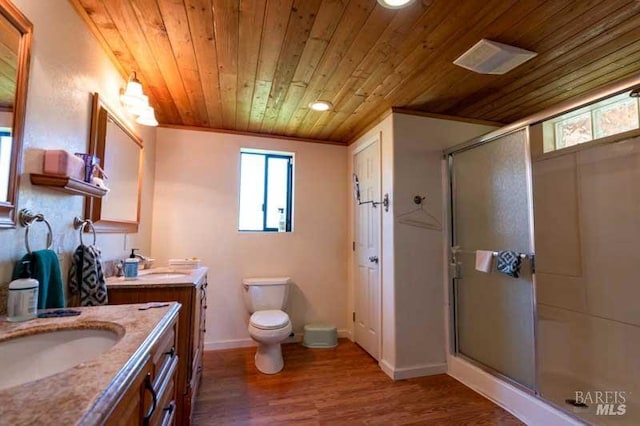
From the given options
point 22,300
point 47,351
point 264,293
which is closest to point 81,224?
point 22,300

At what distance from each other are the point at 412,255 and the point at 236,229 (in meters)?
1.72

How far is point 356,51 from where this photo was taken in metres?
1.79

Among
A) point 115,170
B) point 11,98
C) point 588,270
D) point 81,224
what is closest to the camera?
point 11,98

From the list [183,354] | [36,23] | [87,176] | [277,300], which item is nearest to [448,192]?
[277,300]

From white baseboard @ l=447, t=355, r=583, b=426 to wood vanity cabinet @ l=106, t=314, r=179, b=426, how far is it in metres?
2.05

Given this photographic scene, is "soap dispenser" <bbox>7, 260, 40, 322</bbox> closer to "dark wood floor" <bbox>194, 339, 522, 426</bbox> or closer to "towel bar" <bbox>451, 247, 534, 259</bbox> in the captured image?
"dark wood floor" <bbox>194, 339, 522, 426</bbox>

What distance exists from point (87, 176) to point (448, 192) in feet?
8.38

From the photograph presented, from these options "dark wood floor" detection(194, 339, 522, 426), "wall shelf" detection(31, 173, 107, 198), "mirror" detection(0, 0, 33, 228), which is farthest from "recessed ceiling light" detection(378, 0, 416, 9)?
"dark wood floor" detection(194, 339, 522, 426)

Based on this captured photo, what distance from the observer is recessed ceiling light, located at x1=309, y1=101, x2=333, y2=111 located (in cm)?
249

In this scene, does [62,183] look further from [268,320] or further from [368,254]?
[368,254]

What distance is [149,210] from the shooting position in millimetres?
2820

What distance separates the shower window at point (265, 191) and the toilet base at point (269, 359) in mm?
1185

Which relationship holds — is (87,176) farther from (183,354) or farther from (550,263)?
(550,263)

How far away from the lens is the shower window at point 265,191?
325 cm
